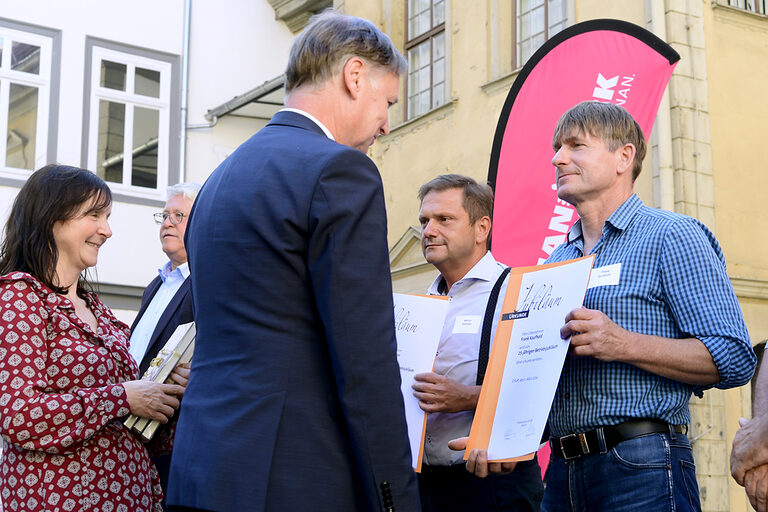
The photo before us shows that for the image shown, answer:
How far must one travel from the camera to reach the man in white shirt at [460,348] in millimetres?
3273

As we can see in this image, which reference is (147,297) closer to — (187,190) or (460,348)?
(187,190)

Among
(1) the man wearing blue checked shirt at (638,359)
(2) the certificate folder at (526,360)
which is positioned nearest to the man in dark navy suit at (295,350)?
(2) the certificate folder at (526,360)

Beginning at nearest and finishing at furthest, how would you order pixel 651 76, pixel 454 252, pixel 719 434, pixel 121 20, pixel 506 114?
1. pixel 454 252
2. pixel 651 76
3. pixel 506 114
4. pixel 719 434
5. pixel 121 20

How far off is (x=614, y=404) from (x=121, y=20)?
43.8 ft

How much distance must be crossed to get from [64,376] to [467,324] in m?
1.47

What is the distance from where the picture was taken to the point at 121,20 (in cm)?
1448

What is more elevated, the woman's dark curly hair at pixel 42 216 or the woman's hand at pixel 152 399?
the woman's dark curly hair at pixel 42 216

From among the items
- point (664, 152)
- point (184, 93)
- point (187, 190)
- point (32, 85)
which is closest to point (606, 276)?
point (187, 190)

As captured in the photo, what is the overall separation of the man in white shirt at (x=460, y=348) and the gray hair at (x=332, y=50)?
4.19ft

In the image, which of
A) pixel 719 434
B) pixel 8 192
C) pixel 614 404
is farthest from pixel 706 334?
pixel 8 192

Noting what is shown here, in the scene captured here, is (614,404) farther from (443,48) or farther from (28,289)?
(443,48)

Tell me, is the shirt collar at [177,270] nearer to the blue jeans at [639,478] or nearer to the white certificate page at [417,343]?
the white certificate page at [417,343]

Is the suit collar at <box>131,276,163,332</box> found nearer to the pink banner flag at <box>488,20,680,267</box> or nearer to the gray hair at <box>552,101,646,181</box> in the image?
the pink banner flag at <box>488,20,680,267</box>

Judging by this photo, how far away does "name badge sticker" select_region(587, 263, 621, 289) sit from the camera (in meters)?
2.82
